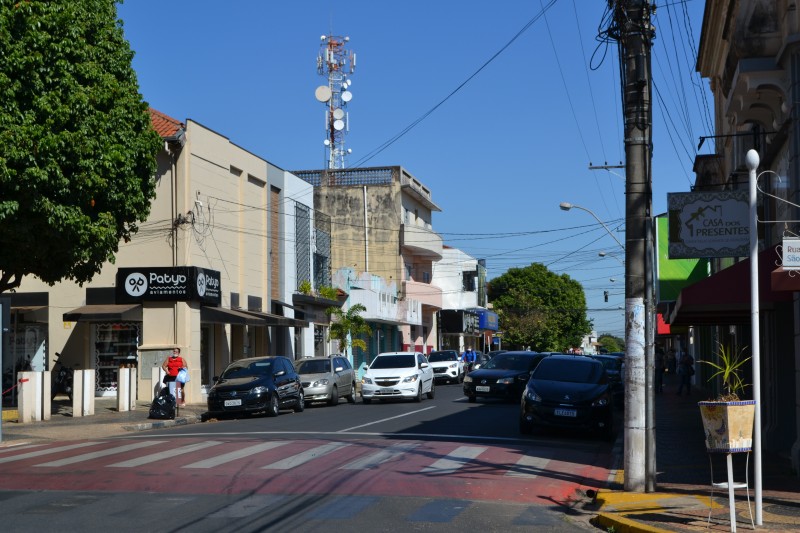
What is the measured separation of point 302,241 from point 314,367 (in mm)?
13813

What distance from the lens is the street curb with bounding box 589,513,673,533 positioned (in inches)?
359

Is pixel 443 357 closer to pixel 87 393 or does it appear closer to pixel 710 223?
pixel 87 393

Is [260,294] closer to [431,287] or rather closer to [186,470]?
[186,470]

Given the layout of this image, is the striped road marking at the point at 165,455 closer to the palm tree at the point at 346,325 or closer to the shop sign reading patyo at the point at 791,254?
the shop sign reading patyo at the point at 791,254

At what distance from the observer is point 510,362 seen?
3042 centimetres

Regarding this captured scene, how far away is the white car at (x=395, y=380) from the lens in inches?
1181

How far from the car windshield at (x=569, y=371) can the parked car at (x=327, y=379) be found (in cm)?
1046

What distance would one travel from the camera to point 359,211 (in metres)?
59.3

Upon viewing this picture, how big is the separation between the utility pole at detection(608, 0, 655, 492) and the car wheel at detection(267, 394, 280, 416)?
14857 mm

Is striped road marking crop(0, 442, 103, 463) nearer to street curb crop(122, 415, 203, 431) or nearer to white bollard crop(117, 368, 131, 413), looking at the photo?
street curb crop(122, 415, 203, 431)

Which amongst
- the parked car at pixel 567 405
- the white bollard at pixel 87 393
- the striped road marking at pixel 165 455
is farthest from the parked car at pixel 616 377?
the striped road marking at pixel 165 455

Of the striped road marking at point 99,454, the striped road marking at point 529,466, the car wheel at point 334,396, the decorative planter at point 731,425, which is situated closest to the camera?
the decorative planter at point 731,425

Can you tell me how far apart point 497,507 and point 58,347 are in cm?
2365

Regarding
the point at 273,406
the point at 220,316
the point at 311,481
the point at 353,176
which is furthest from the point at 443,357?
the point at 311,481
